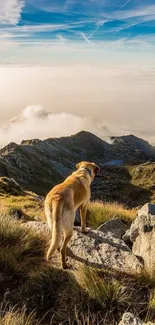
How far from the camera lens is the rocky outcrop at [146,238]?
8188 mm

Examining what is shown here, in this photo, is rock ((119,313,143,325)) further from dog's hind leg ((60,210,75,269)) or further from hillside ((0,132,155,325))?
dog's hind leg ((60,210,75,269))

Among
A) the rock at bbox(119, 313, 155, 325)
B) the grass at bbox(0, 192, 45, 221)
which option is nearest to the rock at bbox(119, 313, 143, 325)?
the rock at bbox(119, 313, 155, 325)

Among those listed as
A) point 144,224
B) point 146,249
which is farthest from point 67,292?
point 144,224

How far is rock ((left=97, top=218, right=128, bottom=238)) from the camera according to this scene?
1185 cm

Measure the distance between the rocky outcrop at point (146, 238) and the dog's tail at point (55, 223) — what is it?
1909 mm

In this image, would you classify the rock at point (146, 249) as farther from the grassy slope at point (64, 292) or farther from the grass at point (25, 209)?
the grass at point (25, 209)

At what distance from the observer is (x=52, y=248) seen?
23.8 ft

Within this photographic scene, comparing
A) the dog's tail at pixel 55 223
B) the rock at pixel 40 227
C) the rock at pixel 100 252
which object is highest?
the dog's tail at pixel 55 223

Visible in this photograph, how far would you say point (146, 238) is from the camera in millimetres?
8859

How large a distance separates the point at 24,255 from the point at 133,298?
2725mm

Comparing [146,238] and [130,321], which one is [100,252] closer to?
[146,238]

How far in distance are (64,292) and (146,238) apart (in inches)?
107

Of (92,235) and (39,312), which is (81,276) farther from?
(92,235)

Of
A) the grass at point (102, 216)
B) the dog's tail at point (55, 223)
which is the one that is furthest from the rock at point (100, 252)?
the grass at point (102, 216)
